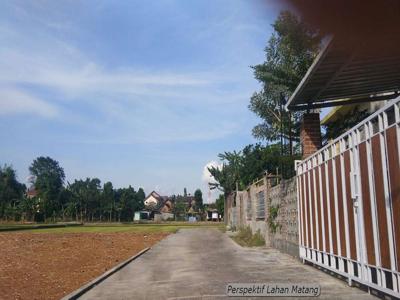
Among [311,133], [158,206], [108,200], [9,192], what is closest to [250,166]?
[311,133]

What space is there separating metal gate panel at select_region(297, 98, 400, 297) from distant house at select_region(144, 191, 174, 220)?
98.7 m

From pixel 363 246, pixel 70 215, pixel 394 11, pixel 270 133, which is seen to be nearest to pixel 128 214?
pixel 70 215

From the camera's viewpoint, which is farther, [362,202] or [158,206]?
[158,206]

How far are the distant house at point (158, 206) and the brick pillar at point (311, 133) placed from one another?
9611 centimetres

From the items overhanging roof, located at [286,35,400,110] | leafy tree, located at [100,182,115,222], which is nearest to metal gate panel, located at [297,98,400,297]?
overhanging roof, located at [286,35,400,110]

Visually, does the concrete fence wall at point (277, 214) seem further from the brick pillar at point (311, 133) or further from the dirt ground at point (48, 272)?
the dirt ground at point (48, 272)

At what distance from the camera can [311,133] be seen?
12945 millimetres

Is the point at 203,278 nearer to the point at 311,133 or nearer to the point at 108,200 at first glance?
the point at 311,133

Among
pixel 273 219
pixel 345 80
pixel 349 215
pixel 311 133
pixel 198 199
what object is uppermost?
pixel 198 199

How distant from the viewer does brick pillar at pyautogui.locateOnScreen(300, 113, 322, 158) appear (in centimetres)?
1286

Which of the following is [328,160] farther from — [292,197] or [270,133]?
[270,133]

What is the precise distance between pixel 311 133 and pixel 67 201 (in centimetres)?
8333

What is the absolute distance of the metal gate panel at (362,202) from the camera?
6.43 metres

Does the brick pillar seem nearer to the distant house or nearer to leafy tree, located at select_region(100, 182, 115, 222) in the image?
leafy tree, located at select_region(100, 182, 115, 222)
